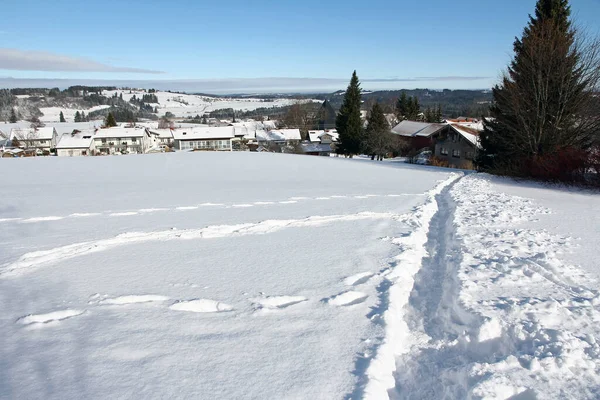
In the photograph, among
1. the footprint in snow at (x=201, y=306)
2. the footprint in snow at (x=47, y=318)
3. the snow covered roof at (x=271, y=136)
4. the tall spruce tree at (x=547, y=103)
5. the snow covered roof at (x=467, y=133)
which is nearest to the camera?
the footprint in snow at (x=47, y=318)

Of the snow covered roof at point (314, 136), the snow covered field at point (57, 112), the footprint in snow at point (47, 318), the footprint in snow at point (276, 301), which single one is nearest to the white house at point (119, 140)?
the snow covered roof at point (314, 136)

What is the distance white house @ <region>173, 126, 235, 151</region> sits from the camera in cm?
5797

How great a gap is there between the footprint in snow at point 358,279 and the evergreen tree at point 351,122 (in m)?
34.2

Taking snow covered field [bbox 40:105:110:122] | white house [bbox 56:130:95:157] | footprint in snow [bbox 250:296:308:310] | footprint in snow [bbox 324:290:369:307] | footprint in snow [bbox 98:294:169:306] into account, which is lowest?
white house [bbox 56:130:95:157]

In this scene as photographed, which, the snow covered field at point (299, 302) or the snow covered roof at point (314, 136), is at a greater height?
the snow covered roof at point (314, 136)

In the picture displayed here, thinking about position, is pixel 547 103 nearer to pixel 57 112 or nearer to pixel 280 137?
pixel 280 137

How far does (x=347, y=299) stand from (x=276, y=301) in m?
0.81

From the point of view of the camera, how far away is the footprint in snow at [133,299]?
161 inches

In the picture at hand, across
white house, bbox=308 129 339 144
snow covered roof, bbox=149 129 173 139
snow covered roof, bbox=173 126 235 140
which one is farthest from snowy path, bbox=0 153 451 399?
snow covered roof, bbox=149 129 173 139

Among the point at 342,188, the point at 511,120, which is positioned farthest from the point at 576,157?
the point at 342,188

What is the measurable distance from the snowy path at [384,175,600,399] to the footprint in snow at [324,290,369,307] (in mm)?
502

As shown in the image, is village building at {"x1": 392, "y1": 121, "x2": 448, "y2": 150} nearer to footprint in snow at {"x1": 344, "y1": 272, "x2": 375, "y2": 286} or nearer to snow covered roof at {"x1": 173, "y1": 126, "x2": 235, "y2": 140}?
snow covered roof at {"x1": 173, "y1": 126, "x2": 235, "y2": 140}

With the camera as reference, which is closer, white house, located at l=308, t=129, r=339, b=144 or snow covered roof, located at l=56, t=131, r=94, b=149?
snow covered roof, located at l=56, t=131, r=94, b=149

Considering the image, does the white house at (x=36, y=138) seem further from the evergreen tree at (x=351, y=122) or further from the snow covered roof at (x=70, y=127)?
the evergreen tree at (x=351, y=122)
